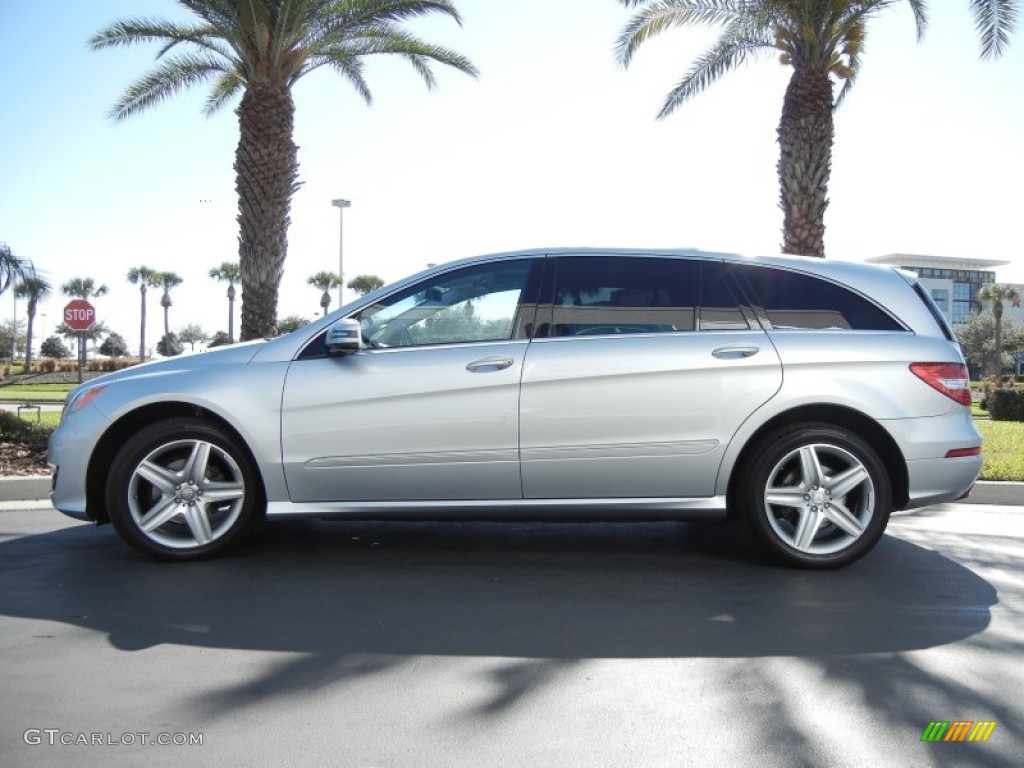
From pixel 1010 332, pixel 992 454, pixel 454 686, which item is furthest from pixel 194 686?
pixel 1010 332

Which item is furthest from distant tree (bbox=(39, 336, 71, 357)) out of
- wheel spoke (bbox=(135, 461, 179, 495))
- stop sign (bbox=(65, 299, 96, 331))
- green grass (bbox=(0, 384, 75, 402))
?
wheel spoke (bbox=(135, 461, 179, 495))

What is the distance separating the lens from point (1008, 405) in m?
25.5

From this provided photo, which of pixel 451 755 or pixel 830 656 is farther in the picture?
pixel 830 656

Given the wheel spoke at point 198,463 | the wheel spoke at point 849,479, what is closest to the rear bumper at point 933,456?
the wheel spoke at point 849,479

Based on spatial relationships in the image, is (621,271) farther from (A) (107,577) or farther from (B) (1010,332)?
(B) (1010,332)

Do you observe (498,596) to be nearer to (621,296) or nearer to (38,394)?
(621,296)

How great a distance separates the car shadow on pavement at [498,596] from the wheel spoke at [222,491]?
386 mm

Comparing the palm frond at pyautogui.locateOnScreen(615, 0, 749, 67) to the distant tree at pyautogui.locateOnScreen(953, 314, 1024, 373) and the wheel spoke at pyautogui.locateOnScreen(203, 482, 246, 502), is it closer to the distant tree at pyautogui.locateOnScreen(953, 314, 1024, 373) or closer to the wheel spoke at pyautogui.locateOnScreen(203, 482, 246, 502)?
the wheel spoke at pyautogui.locateOnScreen(203, 482, 246, 502)

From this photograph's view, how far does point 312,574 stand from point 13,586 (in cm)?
150

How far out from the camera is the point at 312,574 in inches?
191

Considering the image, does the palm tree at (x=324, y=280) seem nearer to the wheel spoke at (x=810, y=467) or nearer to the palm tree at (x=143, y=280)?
the palm tree at (x=143, y=280)

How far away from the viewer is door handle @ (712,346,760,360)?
4805 millimetres

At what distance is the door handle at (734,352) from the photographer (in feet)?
15.8

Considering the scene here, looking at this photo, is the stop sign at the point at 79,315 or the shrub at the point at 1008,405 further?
the shrub at the point at 1008,405
